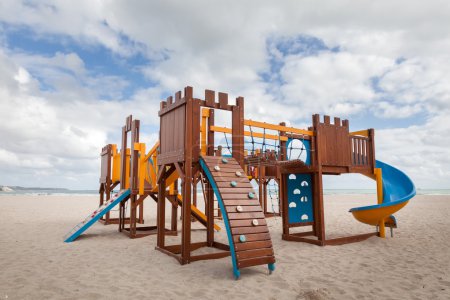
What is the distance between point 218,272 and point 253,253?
86 centimetres

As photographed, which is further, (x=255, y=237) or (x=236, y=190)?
(x=236, y=190)

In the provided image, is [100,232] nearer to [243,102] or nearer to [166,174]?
[166,174]

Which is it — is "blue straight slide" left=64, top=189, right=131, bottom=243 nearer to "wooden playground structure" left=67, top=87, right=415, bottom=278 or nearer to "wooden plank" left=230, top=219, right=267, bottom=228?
"wooden playground structure" left=67, top=87, right=415, bottom=278

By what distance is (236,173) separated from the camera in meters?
6.73

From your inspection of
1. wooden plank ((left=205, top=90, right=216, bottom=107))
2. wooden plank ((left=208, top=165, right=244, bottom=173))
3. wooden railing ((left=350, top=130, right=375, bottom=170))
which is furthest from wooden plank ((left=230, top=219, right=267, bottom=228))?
wooden railing ((left=350, top=130, right=375, bottom=170))

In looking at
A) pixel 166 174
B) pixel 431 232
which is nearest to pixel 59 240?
pixel 166 174

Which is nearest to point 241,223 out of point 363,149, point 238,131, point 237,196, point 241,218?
point 241,218

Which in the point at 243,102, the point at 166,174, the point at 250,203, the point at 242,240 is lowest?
the point at 242,240

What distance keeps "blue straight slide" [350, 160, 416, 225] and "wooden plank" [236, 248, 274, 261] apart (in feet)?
14.9

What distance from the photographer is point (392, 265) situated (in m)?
6.62

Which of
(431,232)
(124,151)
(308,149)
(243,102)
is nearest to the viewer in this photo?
(243,102)

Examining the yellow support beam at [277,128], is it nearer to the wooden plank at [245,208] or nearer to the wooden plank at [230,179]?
the wooden plank at [230,179]

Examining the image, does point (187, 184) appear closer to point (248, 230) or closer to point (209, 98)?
point (248, 230)

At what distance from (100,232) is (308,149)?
7.46 metres
